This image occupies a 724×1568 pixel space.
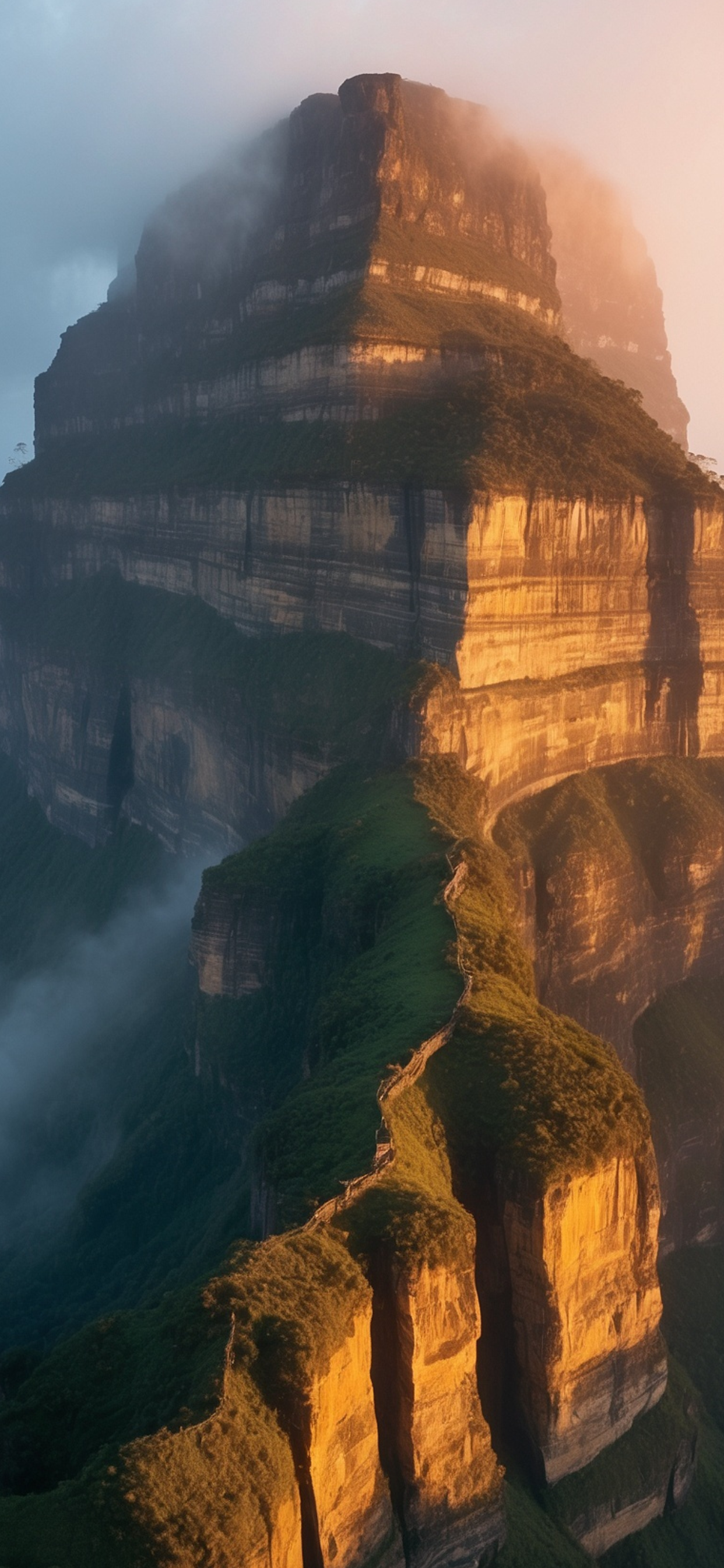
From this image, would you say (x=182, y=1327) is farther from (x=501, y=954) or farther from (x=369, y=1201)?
(x=501, y=954)

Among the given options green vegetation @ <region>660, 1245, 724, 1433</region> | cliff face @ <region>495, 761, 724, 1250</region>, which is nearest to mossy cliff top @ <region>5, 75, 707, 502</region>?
cliff face @ <region>495, 761, 724, 1250</region>

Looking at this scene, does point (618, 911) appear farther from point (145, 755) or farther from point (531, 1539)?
point (145, 755)

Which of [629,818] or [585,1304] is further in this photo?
[629,818]

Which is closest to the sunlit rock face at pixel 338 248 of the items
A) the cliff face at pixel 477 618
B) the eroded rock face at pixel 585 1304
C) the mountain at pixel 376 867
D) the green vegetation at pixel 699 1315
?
the mountain at pixel 376 867

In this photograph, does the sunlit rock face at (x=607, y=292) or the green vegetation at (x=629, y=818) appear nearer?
the green vegetation at (x=629, y=818)

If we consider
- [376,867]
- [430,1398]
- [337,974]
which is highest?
[376,867]

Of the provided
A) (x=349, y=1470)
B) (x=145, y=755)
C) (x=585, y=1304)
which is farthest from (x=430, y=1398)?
(x=145, y=755)

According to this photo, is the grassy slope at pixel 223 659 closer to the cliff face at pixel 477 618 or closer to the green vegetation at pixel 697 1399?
the cliff face at pixel 477 618
